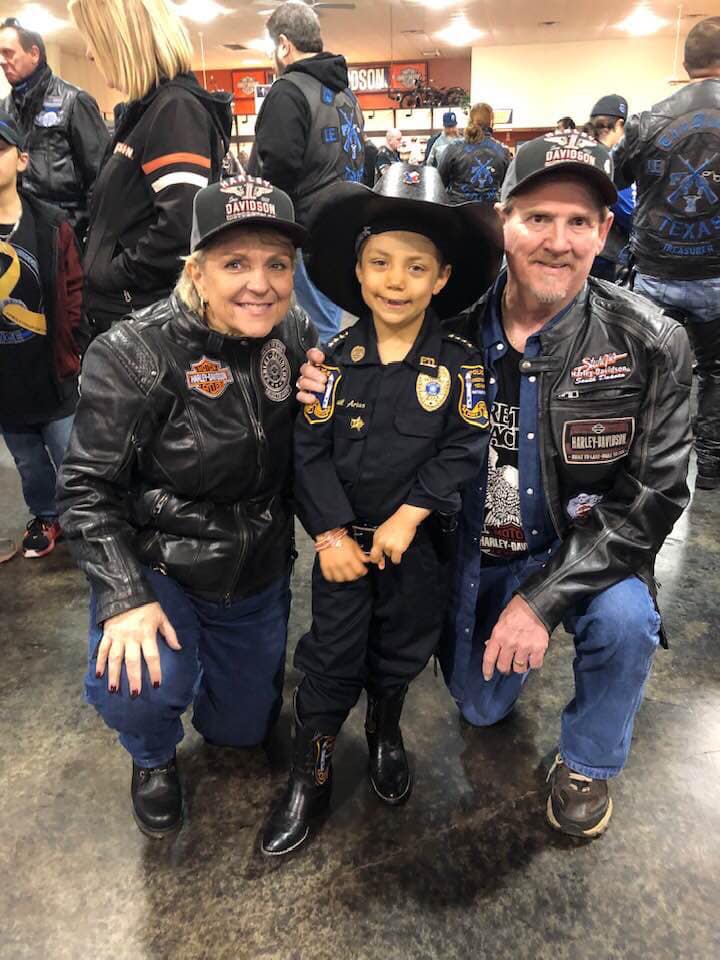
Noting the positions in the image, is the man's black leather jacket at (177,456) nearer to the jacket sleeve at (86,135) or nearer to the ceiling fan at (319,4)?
the jacket sleeve at (86,135)

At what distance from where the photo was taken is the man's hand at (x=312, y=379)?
1.51 m

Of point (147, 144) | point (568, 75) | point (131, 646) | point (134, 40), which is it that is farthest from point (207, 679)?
point (568, 75)

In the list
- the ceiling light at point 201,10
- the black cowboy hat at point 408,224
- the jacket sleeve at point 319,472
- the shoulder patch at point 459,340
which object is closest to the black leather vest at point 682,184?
the black cowboy hat at point 408,224

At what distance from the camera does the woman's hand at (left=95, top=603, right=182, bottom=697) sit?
1417 mm

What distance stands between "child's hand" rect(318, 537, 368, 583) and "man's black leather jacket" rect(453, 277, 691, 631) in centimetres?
39

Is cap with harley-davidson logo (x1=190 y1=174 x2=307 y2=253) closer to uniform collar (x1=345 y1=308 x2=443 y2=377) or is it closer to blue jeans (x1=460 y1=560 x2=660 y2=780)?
uniform collar (x1=345 y1=308 x2=443 y2=377)

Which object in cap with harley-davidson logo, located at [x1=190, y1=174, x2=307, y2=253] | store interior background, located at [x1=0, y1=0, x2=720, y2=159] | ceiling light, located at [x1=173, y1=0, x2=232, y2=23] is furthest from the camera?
store interior background, located at [x1=0, y1=0, x2=720, y2=159]

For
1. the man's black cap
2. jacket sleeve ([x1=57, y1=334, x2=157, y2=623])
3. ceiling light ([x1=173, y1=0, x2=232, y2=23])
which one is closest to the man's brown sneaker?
jacket sleeve ([x1=57, y1=334, x2=157, y2=623])

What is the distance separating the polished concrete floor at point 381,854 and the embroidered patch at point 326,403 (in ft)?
3.10

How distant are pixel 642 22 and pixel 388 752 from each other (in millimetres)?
15254

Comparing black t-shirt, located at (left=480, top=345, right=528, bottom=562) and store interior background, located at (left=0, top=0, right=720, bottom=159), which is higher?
store interior background, located at (left=0, top=0, right=720, bottom=159)

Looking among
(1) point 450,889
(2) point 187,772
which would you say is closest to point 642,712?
(1) point 450,889

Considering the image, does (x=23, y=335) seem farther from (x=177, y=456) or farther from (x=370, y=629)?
(x=370, y=629)

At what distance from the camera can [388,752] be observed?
5.74 ft
